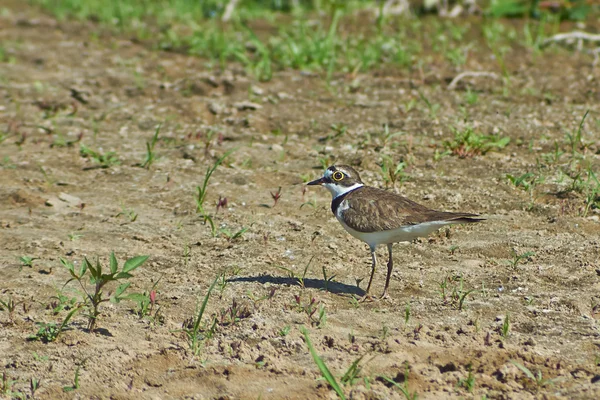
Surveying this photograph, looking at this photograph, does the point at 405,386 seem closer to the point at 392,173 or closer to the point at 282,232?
the point at 282,232

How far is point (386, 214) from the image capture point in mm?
5855

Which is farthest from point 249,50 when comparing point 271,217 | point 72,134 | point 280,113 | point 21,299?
point 21,299

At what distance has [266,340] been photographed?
5207 millimetres

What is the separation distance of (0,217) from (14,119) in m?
2.69

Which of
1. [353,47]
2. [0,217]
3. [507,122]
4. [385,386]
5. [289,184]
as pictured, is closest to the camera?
[385,386]

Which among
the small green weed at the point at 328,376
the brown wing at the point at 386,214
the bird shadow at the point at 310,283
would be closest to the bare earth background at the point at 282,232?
the bird shadow at the point at 310,283

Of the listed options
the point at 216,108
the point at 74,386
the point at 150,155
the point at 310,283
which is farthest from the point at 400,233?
the point at 216,108

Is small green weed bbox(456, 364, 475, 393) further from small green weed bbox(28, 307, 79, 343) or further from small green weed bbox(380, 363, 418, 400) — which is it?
small green weed bbox(28, 307, 79, 343)

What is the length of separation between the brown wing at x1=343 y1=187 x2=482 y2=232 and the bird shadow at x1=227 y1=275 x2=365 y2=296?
44 cm

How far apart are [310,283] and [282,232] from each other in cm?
91

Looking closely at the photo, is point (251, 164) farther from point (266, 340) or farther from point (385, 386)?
point (385, 386)

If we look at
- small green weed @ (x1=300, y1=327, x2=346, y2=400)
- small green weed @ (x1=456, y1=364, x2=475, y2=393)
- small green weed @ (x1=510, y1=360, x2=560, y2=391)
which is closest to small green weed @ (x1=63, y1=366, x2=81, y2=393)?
small green weed @ (x1=300, y1=327, x2=346, y2=400)

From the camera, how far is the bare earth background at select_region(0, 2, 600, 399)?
4922 mm

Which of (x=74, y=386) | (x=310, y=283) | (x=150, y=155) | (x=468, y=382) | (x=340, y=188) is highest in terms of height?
(x=340, y=188)
